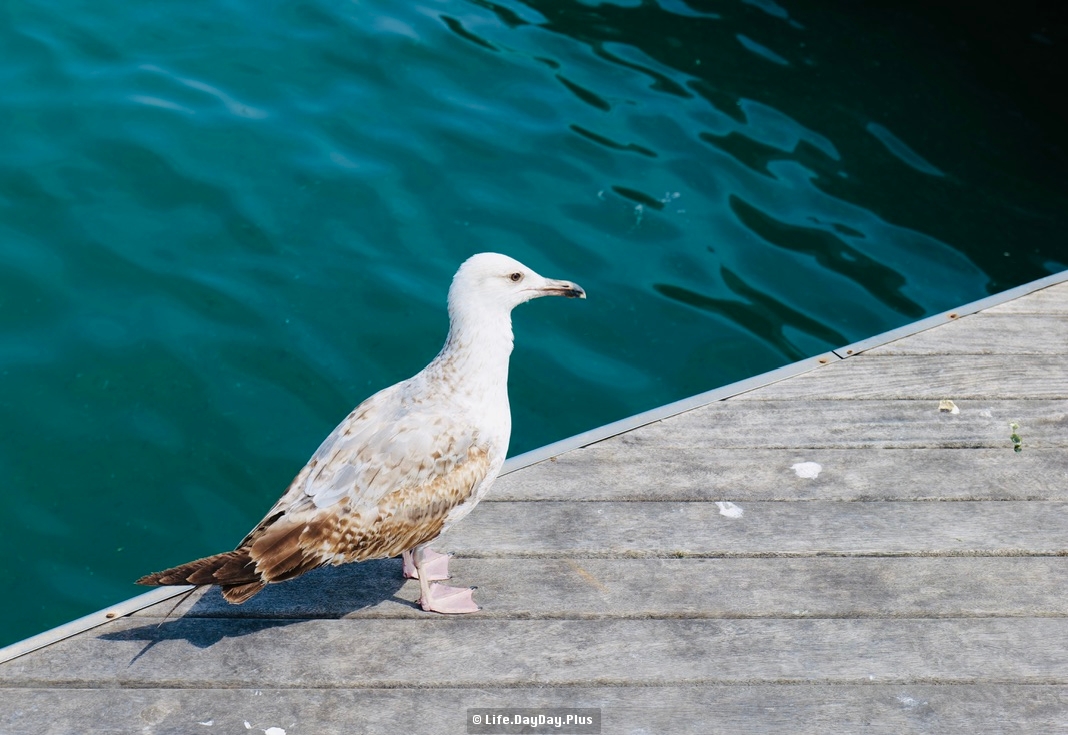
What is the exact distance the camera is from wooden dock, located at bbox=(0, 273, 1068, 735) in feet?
11.9

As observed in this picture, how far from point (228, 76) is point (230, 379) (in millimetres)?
3136

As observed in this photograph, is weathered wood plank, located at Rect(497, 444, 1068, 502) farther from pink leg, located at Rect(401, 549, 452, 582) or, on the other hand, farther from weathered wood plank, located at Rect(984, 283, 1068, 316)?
weathered wood plank, located at Rect(984, 283, 1068, 316)

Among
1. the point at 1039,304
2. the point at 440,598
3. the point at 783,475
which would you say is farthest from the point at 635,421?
the point at 1039,304

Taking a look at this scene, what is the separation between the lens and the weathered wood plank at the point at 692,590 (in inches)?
157

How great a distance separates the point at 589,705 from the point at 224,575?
119 cm

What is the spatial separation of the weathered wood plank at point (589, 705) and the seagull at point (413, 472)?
37 centimetres

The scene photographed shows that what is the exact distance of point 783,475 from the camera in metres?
4.62

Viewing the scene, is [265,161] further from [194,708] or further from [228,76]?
[194,708]

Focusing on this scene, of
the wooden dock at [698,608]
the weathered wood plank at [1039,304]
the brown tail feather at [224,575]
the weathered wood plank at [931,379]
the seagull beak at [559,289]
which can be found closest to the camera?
the brown tail feather at [224,575]

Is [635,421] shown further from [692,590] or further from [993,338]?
[993,338]

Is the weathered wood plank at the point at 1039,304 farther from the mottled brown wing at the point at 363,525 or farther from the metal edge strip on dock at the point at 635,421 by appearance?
the mottled brown wing at the point at 363,525

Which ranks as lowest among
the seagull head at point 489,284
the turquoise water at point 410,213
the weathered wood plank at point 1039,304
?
the turquoise water at point 410,213

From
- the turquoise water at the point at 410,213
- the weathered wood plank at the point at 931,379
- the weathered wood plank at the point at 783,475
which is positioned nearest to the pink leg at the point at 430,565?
the weathered wood plank at the point at 783,475

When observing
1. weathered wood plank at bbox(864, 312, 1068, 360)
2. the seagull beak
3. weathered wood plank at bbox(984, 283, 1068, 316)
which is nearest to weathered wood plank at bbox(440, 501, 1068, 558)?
the seagull beak
